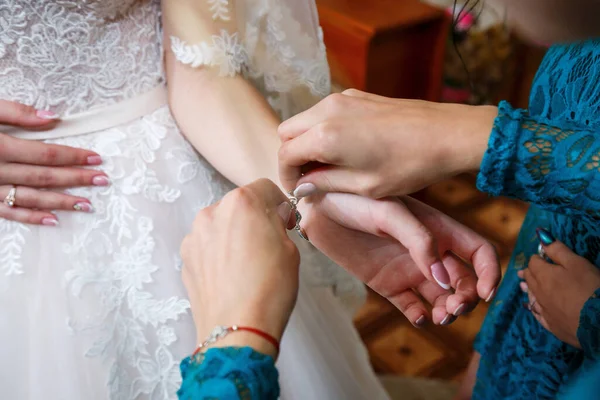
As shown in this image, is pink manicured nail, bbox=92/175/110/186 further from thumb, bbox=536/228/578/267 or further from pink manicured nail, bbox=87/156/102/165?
thumb, bbox=536/228/578/267

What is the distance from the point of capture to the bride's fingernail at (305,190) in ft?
2.04

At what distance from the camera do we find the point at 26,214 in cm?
74

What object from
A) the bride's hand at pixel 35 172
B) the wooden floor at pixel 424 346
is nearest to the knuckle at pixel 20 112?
the bride's hand at pixel 35 172

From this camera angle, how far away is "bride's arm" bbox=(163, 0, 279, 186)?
0.79 meters

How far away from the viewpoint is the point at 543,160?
0.54m

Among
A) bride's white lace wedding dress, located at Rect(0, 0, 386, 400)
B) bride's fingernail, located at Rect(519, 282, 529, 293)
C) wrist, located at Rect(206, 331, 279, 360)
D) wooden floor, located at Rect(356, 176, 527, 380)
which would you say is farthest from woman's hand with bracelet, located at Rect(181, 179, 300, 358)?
wooden floor, located at Rect(356, 176, 527, 380)

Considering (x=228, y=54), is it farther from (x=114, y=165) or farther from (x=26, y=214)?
(x=26, y=214)

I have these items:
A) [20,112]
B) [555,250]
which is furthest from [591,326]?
[20,112]

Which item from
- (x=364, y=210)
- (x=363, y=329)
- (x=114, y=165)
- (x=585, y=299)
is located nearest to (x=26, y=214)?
(x=114, y=165)

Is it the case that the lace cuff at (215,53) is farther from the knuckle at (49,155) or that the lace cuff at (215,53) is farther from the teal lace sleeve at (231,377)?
the teal lace sleeve at (231,377)

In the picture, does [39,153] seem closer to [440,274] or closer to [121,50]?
[121,50]

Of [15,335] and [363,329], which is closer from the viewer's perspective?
[15,335]

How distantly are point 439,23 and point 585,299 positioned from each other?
0.39 meters

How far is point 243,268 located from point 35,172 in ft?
1.28
